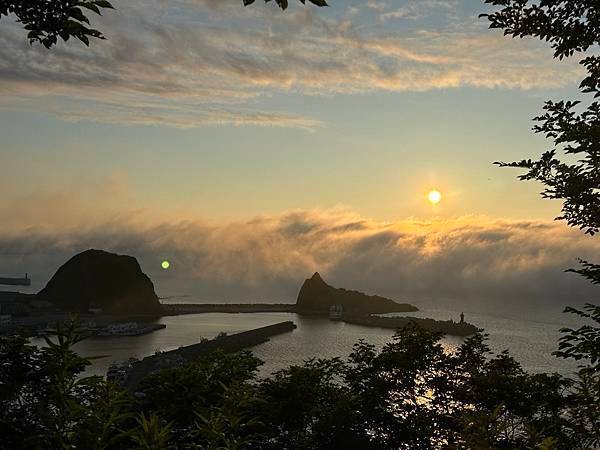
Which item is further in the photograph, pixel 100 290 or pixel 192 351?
pixel 100 290

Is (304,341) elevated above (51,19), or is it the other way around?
(51,19)

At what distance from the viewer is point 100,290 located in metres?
192

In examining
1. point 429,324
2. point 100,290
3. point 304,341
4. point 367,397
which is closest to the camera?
point 367,397

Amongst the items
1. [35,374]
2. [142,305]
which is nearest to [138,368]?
[35,374]

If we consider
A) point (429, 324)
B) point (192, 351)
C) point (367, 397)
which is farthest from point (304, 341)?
point (367, 397)

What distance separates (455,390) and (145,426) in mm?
16390

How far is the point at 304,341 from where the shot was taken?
114 metres

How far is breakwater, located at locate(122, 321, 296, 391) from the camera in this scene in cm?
6322

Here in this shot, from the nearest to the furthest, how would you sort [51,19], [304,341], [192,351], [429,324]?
[51,19]
[192,351]
[304,341]
[429,324]

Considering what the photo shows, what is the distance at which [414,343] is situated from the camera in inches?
776

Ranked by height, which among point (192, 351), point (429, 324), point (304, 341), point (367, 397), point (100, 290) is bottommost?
point (192, 351)

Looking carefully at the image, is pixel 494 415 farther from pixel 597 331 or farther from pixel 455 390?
pixel 455 390

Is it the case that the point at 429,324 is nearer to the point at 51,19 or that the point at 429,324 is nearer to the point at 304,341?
the point at 304,341

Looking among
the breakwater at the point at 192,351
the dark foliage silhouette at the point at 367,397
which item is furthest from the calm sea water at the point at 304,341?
the dark foliage silhouette at the point at 367,397
